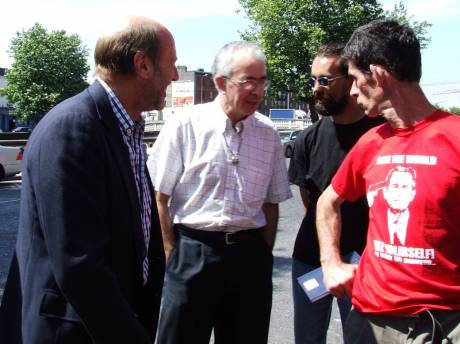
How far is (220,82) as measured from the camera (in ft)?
9.82

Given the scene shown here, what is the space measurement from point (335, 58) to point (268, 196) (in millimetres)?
850

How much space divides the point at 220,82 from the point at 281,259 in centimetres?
426

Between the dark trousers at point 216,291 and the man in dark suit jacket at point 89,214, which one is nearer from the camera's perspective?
the man in dark suit jacket at point 89,214

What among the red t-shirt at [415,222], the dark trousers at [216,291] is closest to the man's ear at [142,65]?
the red t-shirt at [415,222]

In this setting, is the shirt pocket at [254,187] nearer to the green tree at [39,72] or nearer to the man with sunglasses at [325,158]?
the man with sunglasses at [325,158]

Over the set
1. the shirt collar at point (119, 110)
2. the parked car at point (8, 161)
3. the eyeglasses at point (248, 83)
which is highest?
the eyeglasses at point (248, 83)

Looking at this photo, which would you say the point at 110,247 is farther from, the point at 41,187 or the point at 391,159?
the point at 391,159

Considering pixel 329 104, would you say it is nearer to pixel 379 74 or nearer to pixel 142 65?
pixel 379 74

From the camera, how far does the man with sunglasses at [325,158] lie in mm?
3045

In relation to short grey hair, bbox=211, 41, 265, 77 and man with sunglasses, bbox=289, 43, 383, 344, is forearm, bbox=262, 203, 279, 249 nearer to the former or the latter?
man with sunglasses, bbox=289, 43, 383, 344

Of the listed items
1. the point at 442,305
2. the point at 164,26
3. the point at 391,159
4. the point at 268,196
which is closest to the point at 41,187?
the point at 164,26

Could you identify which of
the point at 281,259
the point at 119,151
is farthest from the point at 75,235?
the point at 281,259

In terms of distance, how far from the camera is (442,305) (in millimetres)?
1907

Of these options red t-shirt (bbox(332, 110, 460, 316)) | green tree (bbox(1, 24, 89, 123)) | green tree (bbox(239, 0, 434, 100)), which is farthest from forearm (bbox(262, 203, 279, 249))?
green tree (bbox(1, 24, 89, 123))
